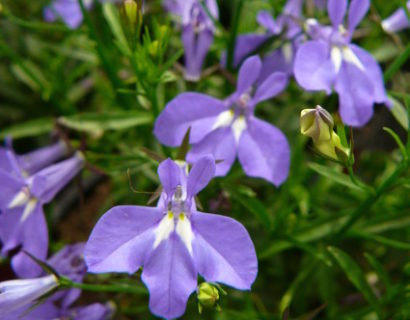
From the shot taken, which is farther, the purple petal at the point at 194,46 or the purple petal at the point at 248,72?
the purple petal at the point at 194,46

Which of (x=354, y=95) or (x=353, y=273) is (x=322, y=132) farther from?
(x=353, y=273)

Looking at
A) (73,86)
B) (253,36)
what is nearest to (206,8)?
(253,36)

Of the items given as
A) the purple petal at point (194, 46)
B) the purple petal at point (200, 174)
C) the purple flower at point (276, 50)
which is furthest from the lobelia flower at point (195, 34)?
the purple petal at point (200, 174)

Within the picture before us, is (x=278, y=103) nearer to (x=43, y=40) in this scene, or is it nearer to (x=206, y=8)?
(x=206, y=8)

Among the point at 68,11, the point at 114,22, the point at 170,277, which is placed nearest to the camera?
the point at 170,277

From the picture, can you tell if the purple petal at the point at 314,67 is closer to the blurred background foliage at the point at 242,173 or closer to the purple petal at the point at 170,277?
the blurred background foliage at the point at 242,173

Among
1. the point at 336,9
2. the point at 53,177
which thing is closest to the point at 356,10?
the point at 336,9

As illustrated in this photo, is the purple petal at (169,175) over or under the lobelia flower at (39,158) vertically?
over
